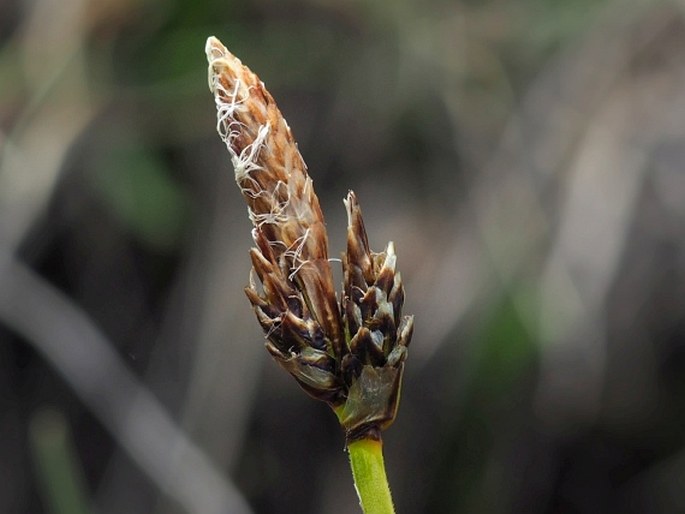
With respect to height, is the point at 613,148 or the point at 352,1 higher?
the point at 352,1

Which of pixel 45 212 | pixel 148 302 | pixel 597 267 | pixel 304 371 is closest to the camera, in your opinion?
pixel 304 371

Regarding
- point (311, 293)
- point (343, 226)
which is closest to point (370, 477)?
point (311, 293)

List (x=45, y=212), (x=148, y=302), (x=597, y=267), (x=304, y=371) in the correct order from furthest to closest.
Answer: (x=148, y=302) → (x=45, y=212) → (x=597, y=267) → (x=304, y=371)

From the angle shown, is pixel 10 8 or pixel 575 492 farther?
pixel 575 492

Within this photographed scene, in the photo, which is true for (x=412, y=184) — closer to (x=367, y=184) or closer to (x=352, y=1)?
(x=367, y=184)

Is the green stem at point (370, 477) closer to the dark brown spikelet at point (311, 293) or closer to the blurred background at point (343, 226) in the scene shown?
the dark brown spikelet at point (311, 293)

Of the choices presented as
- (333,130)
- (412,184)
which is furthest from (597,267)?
(333,130)

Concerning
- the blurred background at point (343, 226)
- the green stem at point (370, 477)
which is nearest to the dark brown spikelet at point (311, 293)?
the green stem at point (370, 477)
